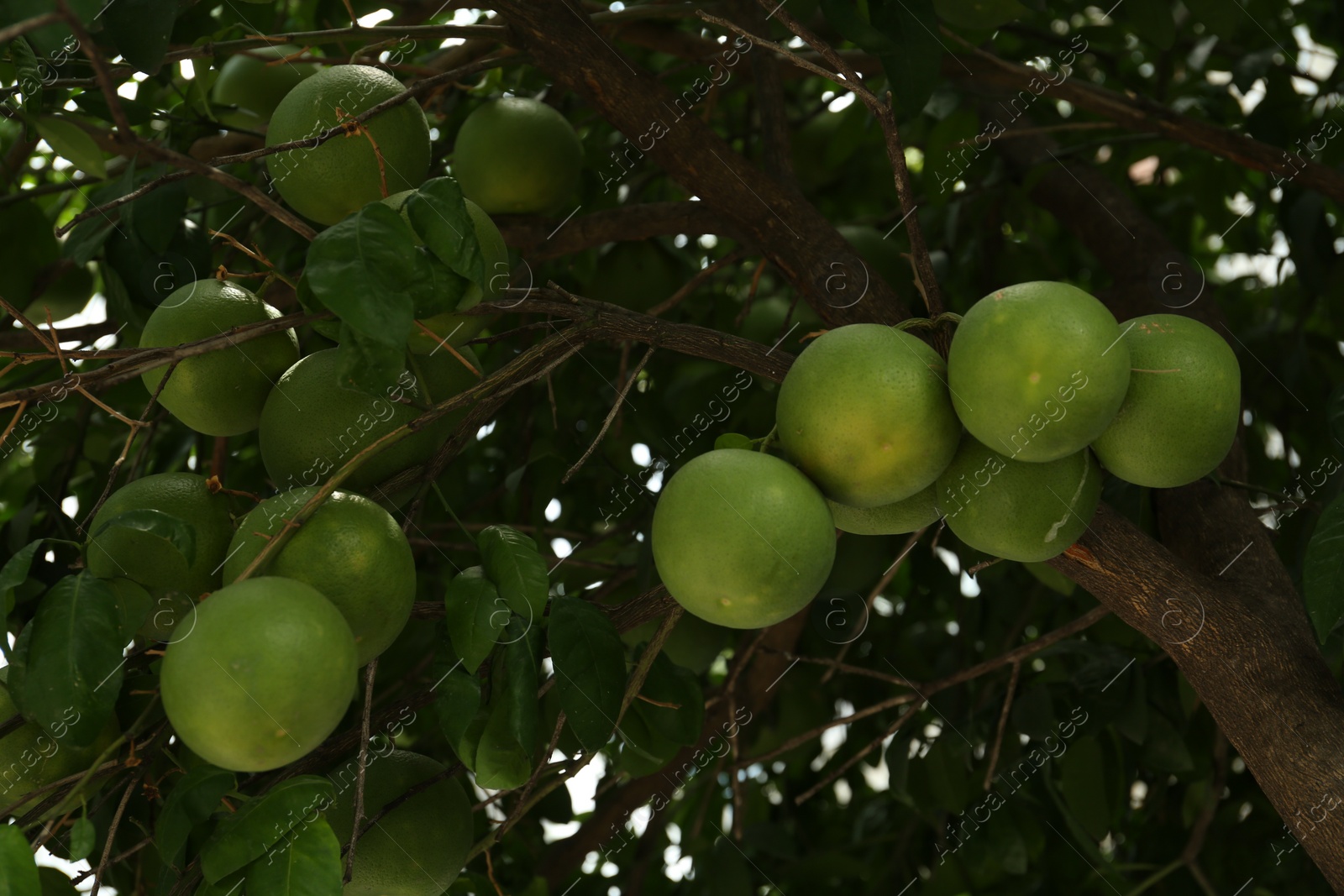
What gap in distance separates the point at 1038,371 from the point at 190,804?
1051 millimetres

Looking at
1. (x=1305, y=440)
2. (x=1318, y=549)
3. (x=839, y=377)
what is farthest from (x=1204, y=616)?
(x=1305, y=440)

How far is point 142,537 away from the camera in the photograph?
130 cm

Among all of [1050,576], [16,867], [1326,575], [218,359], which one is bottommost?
[1050,576]

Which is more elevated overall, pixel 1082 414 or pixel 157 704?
pixel 1082 414

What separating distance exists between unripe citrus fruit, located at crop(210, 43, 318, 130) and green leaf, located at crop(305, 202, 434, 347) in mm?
1301

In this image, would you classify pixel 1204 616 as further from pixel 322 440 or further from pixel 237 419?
pixel 237 419

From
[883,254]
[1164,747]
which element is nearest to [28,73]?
[883,254]

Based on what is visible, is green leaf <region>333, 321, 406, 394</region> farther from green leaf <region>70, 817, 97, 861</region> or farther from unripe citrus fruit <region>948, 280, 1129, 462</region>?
unripe citrus fruit <region>948, 280, 1129, 462</region>

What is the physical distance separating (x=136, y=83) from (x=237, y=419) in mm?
1221

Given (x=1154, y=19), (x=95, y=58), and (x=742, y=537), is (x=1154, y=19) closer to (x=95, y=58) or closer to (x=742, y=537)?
(x=742, y=537)

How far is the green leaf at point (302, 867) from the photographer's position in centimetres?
113

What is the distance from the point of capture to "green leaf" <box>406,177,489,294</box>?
124cm

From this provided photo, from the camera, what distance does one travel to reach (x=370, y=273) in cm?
115

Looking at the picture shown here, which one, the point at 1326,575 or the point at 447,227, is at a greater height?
the point at 447,227
